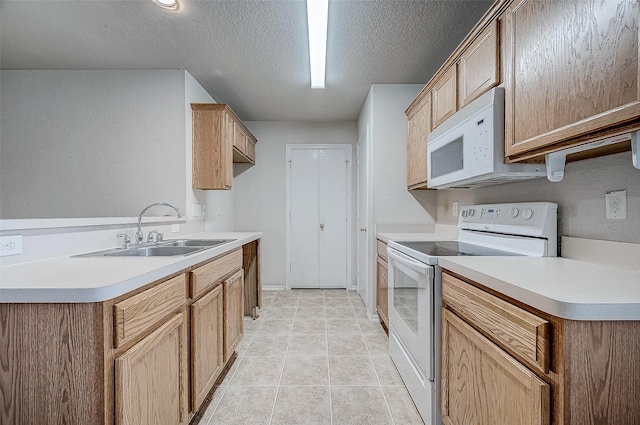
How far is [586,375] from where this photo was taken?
28.7 inches

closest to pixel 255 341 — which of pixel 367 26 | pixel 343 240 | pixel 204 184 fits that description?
pixel 204 184

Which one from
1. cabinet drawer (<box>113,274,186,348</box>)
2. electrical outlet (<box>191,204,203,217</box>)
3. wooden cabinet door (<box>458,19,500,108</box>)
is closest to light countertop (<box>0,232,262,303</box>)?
cabinet drawer (<box>113,274,186,348</box>)

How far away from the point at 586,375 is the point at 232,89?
3.38 meters

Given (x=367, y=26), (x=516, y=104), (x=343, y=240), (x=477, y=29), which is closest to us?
(x=516, y=104)

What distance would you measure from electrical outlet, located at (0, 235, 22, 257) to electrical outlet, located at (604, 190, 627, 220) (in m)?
2.34

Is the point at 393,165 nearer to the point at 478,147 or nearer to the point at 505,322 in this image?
the point at 478,147

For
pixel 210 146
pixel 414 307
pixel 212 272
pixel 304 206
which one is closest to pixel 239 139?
pixel 210 146

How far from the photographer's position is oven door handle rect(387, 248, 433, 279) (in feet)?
4.86

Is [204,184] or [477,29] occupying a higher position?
[477,29]

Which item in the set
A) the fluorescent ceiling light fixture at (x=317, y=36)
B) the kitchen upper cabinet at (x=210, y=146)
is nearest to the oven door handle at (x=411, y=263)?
the fluorescent ceiling light fixture at (x=317, y=36)

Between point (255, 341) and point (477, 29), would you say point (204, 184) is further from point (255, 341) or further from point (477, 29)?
point (477, 29)

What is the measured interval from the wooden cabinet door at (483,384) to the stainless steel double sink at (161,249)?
1.31 metres

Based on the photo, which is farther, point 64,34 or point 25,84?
point 25,84

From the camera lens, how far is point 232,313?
212cm
